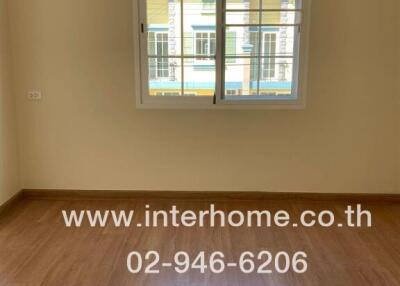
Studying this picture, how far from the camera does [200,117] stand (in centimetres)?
358

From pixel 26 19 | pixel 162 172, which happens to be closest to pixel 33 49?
pixel 26 19

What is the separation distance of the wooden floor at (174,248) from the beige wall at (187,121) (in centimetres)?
31

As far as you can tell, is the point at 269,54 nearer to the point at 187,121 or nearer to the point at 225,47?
the point at 225,47

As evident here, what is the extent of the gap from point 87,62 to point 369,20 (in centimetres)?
248

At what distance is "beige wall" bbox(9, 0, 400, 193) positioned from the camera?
11.1 feet

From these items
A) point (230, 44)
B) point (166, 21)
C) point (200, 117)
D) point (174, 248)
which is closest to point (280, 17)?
point (230, 44)

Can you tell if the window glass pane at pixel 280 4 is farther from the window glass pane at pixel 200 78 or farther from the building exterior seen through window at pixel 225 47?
the window glass pane at pixel 200 78

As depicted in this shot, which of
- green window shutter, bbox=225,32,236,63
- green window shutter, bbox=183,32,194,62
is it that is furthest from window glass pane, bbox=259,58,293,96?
green window shutter, bbox=183,32,194,62

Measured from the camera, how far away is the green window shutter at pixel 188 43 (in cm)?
348

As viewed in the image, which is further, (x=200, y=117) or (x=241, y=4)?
(x=200, y=117)

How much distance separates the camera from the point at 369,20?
11.0 ft

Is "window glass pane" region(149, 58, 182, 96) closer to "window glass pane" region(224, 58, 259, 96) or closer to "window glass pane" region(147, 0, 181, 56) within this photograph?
"window glass pane" region(147, 0, 181, 56)

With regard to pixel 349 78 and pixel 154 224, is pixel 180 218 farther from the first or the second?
pixel 349 78

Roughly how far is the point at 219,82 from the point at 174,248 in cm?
155
